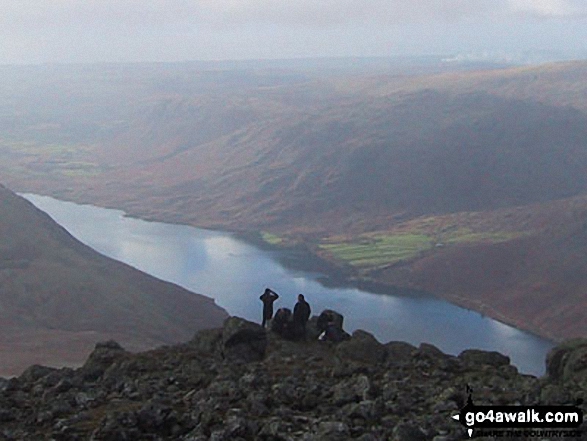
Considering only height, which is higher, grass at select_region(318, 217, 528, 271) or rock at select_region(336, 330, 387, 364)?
grass at select_region(318, 217, 528, 271)

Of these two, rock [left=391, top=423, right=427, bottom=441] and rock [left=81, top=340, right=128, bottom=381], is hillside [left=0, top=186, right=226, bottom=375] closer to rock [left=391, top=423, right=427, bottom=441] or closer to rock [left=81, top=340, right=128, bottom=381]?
rock [left=81, top=340, right=128, bottom=381]

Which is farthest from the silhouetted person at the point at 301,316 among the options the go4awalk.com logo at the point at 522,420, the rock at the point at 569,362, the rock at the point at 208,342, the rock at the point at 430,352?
the go4awalk.com logo at the point at 522,420

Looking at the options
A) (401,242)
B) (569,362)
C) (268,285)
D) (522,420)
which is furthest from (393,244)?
(522,420)

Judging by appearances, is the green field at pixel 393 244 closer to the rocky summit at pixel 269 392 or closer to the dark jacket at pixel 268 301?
the dark jacket at pixel 268 301

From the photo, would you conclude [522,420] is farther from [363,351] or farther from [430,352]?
[430,352]

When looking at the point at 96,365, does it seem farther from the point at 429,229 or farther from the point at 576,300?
the point at 429,229

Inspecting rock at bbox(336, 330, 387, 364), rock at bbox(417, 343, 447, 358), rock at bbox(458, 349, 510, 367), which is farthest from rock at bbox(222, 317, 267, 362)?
rock at bbox(458, 349, 510, 367)
